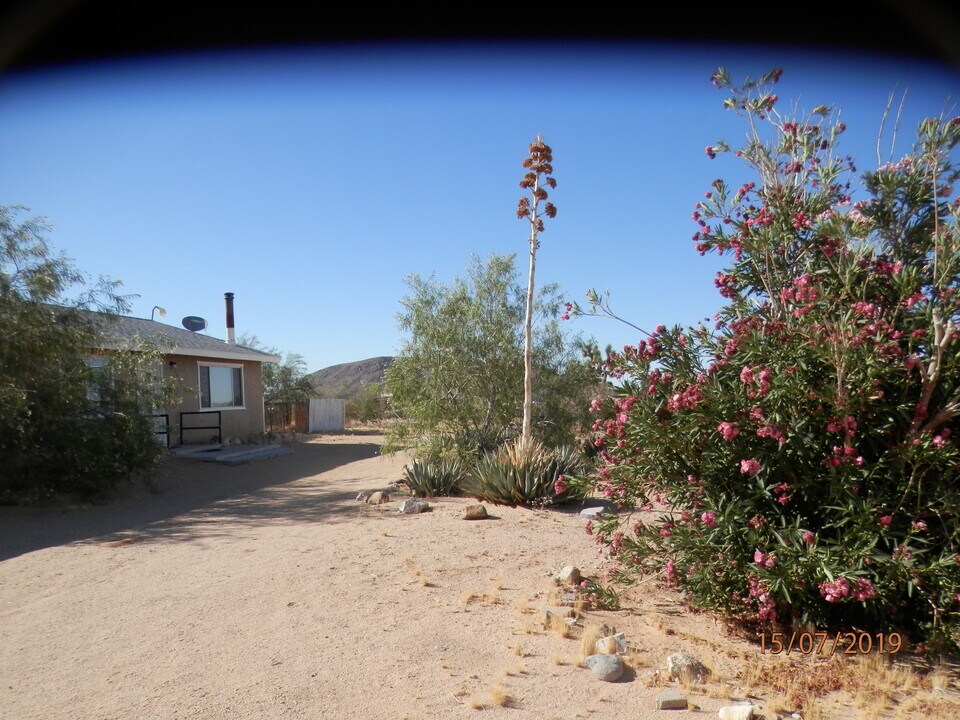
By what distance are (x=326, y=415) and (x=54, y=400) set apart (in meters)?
19.4

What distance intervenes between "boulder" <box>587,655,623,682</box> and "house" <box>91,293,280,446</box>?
13.8m

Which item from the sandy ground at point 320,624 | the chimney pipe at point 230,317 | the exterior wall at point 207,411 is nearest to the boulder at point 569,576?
the sandy ground at point 320,624

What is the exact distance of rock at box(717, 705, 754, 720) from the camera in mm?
3680

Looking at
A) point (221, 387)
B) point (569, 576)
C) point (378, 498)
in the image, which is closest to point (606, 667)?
point (569, 576)

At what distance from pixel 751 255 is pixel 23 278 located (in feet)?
33.0

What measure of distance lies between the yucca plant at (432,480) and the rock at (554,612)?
5041mm

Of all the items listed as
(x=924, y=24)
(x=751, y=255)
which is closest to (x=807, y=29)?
(x=924, y=24)

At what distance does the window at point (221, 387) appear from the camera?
20.5 meters

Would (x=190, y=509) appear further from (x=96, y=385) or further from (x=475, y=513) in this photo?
(x=475, y=513)

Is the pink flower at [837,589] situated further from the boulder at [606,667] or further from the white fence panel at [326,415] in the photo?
the white fence panel at [326,415]

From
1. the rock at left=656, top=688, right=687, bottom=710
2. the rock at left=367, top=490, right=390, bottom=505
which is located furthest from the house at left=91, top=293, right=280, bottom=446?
the rock at left=656, top=688, right=687, bottom=710

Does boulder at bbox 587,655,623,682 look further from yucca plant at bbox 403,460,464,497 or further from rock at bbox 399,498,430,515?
yucca plant at bbox 403,460,464,497

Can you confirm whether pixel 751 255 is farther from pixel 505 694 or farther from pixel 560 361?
pixel 560 361

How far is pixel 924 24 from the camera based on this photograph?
6199mm
